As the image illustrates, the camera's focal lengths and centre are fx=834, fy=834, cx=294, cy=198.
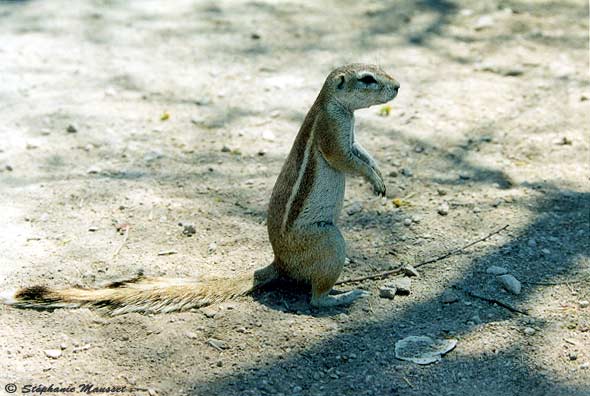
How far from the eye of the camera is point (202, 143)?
5.82 m

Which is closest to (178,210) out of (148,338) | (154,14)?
(148,338)

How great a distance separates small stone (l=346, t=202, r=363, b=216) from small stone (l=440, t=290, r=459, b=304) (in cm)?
98

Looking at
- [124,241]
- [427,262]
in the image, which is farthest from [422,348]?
[124,241]

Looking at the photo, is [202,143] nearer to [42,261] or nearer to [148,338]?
[42,261]

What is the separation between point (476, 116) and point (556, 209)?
138 cm

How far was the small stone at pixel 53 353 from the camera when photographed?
3656mm

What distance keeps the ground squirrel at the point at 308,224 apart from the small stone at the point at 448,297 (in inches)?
17.2

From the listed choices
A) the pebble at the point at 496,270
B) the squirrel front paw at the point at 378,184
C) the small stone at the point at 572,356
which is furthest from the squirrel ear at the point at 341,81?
the small stone at the point at 572,356

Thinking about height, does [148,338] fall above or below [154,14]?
below

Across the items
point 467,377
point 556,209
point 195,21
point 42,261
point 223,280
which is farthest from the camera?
point 195,21

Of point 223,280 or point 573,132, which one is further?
point 573,132

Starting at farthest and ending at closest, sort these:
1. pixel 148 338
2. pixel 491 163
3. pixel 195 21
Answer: pixel 195 21 → pixel 491 163 → pixel 148 338

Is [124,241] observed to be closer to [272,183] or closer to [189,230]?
[189,230]

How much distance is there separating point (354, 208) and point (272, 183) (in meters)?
0.59
